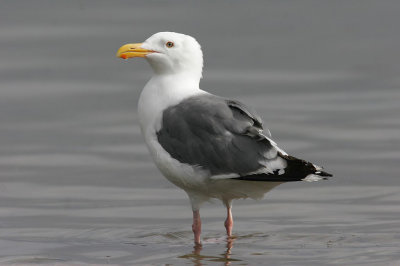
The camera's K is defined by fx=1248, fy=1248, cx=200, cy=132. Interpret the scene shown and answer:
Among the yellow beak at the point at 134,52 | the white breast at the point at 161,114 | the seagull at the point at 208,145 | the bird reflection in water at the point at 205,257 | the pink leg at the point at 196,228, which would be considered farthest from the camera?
the yellow beak at the point at 134,52

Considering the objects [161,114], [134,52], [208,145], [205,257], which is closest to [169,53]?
[134,52]

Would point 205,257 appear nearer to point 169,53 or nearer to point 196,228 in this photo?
point 196,228

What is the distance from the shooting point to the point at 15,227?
30.4 ft

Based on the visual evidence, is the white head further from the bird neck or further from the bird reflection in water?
the bird reflection in water

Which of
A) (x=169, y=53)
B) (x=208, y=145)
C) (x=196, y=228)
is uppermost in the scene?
(x=169, y=53)

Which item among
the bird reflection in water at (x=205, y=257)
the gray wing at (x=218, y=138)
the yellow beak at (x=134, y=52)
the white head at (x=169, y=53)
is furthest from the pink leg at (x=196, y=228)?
the yellow beak at (x=134, y=52)

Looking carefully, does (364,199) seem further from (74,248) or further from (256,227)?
(74,248)

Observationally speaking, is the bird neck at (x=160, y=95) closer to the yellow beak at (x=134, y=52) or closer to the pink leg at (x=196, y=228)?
the yellow beak at (x=134, y=52)

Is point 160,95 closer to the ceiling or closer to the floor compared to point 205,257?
closer to the ceiling

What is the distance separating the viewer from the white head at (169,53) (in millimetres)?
8711

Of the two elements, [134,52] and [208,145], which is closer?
[208,145]

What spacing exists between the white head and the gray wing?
0.45 metres

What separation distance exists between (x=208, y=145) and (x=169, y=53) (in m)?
0.87

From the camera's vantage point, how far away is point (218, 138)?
816 centimetres
